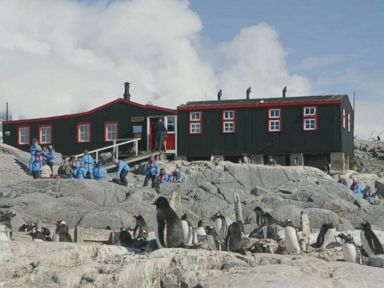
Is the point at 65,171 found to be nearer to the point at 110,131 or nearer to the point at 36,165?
the point at 36,165

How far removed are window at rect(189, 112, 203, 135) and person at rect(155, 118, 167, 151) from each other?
2.00 metres

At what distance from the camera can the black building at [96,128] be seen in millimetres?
44406

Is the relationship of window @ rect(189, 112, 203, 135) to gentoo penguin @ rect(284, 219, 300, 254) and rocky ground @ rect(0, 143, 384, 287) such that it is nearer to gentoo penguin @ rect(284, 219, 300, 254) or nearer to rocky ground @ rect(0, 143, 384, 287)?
rocky ground @ rect(0, 143, 384, 287)

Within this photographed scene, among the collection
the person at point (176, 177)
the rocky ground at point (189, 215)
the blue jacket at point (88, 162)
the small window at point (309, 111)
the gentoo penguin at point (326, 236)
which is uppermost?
the small window at point (309, 111)

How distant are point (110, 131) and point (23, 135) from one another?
6.33m

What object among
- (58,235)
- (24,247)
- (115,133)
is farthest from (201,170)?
(24,247)

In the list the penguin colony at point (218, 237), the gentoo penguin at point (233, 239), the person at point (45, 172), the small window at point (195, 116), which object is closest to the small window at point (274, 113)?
the small window at point (195, 116)

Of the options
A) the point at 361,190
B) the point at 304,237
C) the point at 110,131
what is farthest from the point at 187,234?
the point at 110,131

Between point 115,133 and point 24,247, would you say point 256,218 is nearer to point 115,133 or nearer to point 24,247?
point 24,247

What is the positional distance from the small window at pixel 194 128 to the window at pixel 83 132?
273 inches

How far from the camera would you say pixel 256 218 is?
25016 mm

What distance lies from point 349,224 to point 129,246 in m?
11.9

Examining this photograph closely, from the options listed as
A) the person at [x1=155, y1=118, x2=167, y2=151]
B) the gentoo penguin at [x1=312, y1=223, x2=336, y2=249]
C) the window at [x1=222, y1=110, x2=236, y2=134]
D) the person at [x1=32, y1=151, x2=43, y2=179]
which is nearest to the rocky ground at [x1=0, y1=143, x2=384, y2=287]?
the person at [x1=32, y1=151, x2=43, y2=179]

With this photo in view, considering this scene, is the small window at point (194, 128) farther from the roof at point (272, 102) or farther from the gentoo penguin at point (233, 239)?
the gentoo penguin at point (233, 239)
